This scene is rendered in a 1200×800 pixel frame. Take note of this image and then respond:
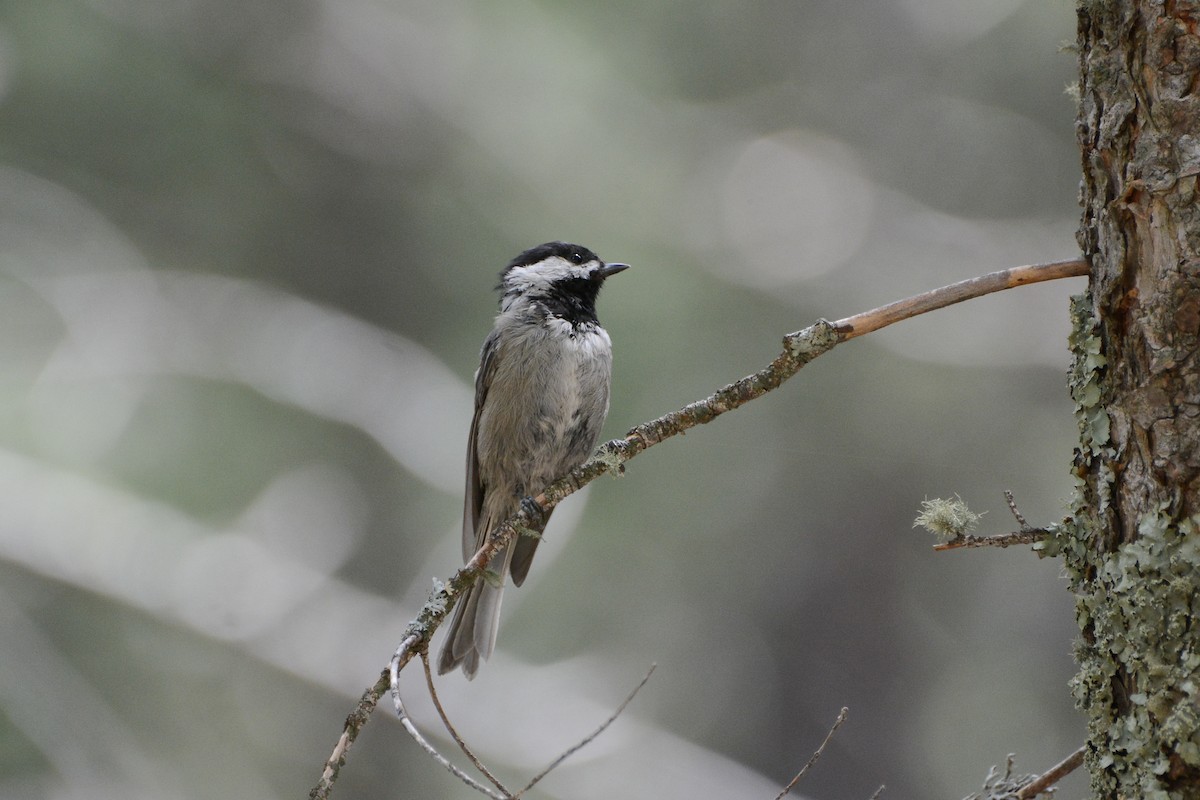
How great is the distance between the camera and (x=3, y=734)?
6258mm

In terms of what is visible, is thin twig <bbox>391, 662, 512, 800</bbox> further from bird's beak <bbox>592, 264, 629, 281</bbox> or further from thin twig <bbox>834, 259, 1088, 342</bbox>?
bird's beak <bbox>592, 264, 629, 281</bbox>

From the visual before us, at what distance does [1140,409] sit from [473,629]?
183 centimetres

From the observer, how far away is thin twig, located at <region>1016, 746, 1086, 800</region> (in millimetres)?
1540

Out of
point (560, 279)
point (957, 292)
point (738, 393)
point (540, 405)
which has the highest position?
point (560, 279)

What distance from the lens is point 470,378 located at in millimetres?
7066

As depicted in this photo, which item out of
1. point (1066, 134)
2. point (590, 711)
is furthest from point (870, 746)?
point (1066, 134)

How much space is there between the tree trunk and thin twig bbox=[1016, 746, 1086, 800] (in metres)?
0.09

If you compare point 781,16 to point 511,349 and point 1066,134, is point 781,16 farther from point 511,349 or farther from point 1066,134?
point 511,349

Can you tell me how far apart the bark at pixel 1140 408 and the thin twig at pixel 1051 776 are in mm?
71

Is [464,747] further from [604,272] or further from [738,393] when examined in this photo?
[604,272]

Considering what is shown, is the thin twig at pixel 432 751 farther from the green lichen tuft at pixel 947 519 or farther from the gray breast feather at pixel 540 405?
the gray breast feather at pixel 540 405

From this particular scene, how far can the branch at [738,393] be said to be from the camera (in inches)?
59.3

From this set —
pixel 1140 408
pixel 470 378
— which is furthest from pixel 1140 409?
pixel 470 378

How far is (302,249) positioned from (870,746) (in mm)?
5322
